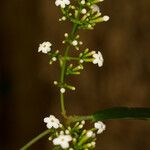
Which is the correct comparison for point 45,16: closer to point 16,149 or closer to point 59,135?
point 16,149

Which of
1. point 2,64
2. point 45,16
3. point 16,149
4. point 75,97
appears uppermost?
point 45,16

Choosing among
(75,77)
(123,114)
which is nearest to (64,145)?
(123,114)

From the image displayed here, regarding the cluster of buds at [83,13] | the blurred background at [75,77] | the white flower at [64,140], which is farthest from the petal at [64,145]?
the blurred background at [75,77]

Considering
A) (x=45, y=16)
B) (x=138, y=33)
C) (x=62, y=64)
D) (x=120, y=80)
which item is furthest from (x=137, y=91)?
(x=62, y=64)

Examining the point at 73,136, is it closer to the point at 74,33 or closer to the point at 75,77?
the point at 74,33

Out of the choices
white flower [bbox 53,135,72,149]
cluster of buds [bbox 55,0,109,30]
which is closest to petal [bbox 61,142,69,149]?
white flower [bbox 53,135,72,149]

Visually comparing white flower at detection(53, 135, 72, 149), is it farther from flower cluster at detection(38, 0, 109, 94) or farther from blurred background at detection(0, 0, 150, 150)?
blurred background at detection(0, 0, 150, 150)
